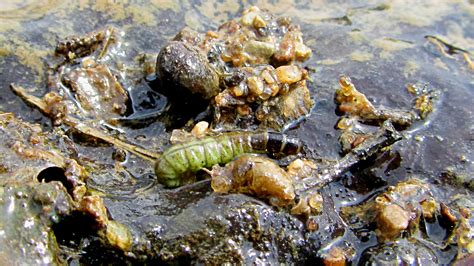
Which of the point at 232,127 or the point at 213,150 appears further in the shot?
the point at 232,127

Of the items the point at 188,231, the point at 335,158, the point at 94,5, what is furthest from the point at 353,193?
the point at 94,5

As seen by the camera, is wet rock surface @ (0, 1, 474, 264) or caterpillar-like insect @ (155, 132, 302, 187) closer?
wet rock surface @ (0, 1, 474, 264)

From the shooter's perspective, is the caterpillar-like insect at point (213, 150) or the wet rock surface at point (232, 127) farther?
the caterpillar-like insect at point (213, 150)

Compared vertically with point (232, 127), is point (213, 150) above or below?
above

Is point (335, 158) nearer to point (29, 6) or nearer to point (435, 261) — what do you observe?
point (435, 261)
